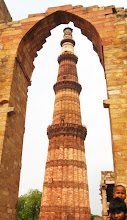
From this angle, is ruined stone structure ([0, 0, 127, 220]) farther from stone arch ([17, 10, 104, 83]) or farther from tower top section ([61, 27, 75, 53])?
tower top section ([61, 27, 75, 53])

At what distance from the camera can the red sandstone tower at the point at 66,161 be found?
1416 cm

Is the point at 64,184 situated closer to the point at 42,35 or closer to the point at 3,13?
the point at 42,35

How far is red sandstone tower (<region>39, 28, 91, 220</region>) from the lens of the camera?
1416 centimetres

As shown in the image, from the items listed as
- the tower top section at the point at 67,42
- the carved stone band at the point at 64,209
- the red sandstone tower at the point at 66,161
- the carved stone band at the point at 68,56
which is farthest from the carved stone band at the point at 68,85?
the carved stone band at the point at 64,209

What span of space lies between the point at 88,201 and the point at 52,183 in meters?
2.79

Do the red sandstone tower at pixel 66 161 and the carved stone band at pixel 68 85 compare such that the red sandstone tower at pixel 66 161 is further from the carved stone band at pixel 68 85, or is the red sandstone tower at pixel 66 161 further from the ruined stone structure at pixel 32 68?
the ruined stone structure at pixel 32 68

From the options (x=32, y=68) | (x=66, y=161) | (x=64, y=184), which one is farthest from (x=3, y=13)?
(x=64, y=184)

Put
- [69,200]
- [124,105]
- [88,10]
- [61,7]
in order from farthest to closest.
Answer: [69,200], [61,7], [88,10], [124,105]

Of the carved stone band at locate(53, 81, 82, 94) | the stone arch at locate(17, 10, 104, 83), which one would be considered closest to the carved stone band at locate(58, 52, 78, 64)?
the carved stone band at locate(53, 81, 82, 94)

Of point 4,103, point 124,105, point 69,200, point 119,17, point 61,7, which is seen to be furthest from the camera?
point 69,200

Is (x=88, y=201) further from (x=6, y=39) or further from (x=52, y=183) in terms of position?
(x=6, y=39)

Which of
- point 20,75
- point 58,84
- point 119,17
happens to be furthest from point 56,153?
point 119,17

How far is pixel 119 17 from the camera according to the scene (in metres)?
5.61

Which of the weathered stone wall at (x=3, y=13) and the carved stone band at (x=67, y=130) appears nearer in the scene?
the weathered stone wall at (x=3, y=13)
